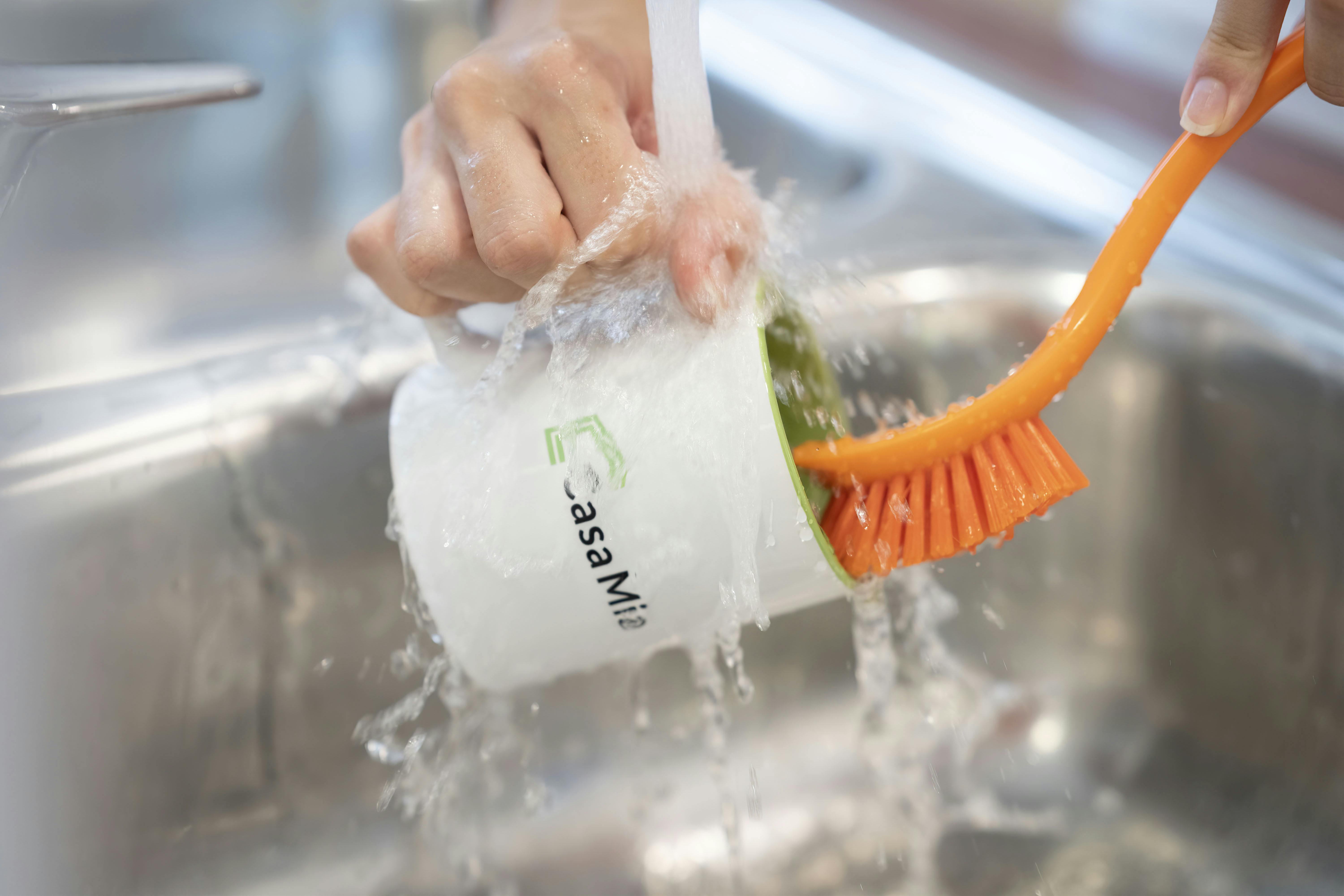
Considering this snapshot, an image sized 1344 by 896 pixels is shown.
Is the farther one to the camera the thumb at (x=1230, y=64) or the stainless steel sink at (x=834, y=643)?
the stainless steel sink at (x=834, y=643)

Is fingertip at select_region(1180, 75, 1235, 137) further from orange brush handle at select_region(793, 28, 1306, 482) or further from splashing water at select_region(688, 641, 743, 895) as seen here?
splashing water at select_region(688, 641, 743, 895)

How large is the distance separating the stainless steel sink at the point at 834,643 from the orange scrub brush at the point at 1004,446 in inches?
3.6

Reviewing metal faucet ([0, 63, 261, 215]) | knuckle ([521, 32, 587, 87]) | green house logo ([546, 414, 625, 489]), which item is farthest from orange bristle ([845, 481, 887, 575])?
metal faucet ([0, 63, 261, 215])

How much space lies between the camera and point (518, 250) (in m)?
0.39

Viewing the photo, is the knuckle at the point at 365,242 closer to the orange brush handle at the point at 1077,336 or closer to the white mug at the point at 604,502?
the white mug at the point at 604,502

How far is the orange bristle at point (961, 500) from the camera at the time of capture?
0.41 metres

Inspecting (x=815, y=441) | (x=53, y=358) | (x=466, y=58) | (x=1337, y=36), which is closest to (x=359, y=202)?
(x=53, y=358)

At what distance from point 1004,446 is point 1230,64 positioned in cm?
16

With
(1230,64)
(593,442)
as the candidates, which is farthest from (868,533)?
(1230,64)

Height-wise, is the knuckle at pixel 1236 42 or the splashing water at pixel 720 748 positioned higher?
the knuckle at pixel 1236 42

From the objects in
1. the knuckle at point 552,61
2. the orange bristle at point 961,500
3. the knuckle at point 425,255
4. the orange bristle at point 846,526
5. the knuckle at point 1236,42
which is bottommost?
the orange bristle at point 846,526

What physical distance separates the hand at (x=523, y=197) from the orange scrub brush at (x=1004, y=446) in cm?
10

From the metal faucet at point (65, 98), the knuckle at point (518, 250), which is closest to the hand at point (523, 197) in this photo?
the knuckle at point (518, 250)

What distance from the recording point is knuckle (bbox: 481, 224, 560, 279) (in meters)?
0.39
